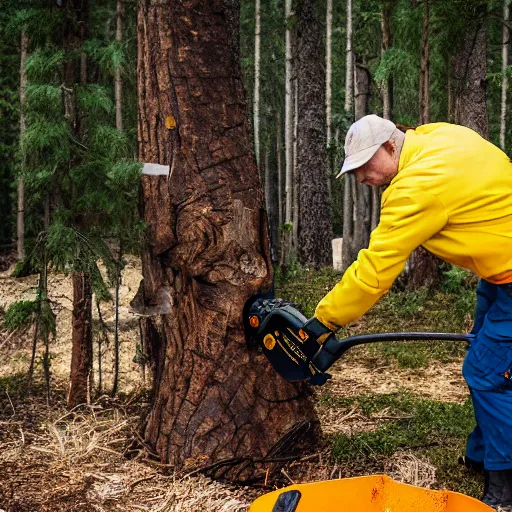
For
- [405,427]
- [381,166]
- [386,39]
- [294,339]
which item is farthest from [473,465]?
[386,39]

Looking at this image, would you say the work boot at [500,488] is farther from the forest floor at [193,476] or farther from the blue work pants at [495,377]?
the forest floor at [193,476]

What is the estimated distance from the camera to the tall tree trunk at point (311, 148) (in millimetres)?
14289

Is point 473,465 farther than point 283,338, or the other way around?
Answer: point 473,465

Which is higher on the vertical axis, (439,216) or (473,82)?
(473,82)

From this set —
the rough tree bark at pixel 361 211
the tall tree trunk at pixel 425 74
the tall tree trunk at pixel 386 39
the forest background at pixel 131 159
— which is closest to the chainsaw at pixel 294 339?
the forest background at pixel 131 159

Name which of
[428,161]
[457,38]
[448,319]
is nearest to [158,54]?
[428,161]

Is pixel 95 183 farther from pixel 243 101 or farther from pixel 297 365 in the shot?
pixel 297 365

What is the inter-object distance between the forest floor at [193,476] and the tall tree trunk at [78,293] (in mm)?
146

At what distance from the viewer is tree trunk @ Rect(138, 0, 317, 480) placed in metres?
4.14

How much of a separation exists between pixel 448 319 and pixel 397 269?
5934mm

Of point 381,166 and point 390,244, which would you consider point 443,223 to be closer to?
point 390,244

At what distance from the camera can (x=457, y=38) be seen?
35.6 feet

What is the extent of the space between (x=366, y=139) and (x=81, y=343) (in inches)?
120

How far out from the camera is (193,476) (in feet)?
13.4
